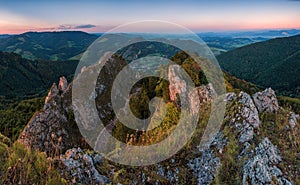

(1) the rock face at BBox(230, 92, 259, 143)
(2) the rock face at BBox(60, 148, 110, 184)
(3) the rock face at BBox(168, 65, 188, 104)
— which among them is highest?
(1) the rock face at BBox(230, 92, 259, 143)

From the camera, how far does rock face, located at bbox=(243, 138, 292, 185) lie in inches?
317

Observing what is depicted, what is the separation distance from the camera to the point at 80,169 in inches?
322

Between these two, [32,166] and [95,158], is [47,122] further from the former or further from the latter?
[32,166]

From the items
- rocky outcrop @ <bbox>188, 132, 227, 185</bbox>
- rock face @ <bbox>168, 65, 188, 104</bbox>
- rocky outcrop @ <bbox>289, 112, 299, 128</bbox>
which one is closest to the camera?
rocky outcrop @ <bbox>188, 132, 227, 185</bbox>

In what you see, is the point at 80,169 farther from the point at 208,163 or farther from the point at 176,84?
the point at 176,84

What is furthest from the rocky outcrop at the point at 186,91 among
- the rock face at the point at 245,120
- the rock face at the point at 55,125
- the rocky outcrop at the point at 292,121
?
the rock face at the point at 55,125

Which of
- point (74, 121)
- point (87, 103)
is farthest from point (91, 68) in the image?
→ point (74, 121)

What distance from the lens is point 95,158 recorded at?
31.1ft

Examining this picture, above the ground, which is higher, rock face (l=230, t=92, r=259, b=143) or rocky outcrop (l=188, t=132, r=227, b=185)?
rock face (l=230, t=92, r=259, b=143)

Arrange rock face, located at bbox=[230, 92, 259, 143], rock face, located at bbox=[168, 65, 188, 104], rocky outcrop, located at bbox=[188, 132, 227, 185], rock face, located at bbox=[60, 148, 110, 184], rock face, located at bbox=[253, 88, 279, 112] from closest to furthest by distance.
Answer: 1. rock face, located at bbox=[60, 148, 110, 184]
2. rocky outcrop, located at bbox=[188, 132, 227, 185]
3. rock face, located at bbox=[230, 92, 259, 143]
4. rock face, located at bbox=[253, 88, 279, 112]
5. rock face, located at bbox=[168, 65, 188, 104]

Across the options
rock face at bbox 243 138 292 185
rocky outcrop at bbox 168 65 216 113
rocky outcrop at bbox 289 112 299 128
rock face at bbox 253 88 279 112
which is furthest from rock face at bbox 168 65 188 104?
rock face at bbox 243 138 292 185

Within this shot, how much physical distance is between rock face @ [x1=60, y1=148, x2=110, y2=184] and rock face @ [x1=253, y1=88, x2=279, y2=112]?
30.5 ft

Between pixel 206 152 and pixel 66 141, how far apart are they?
76.5 ft

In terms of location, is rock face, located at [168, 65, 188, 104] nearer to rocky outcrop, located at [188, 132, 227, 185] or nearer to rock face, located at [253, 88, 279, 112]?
rock face, located at [253, 88, 279, 112]
